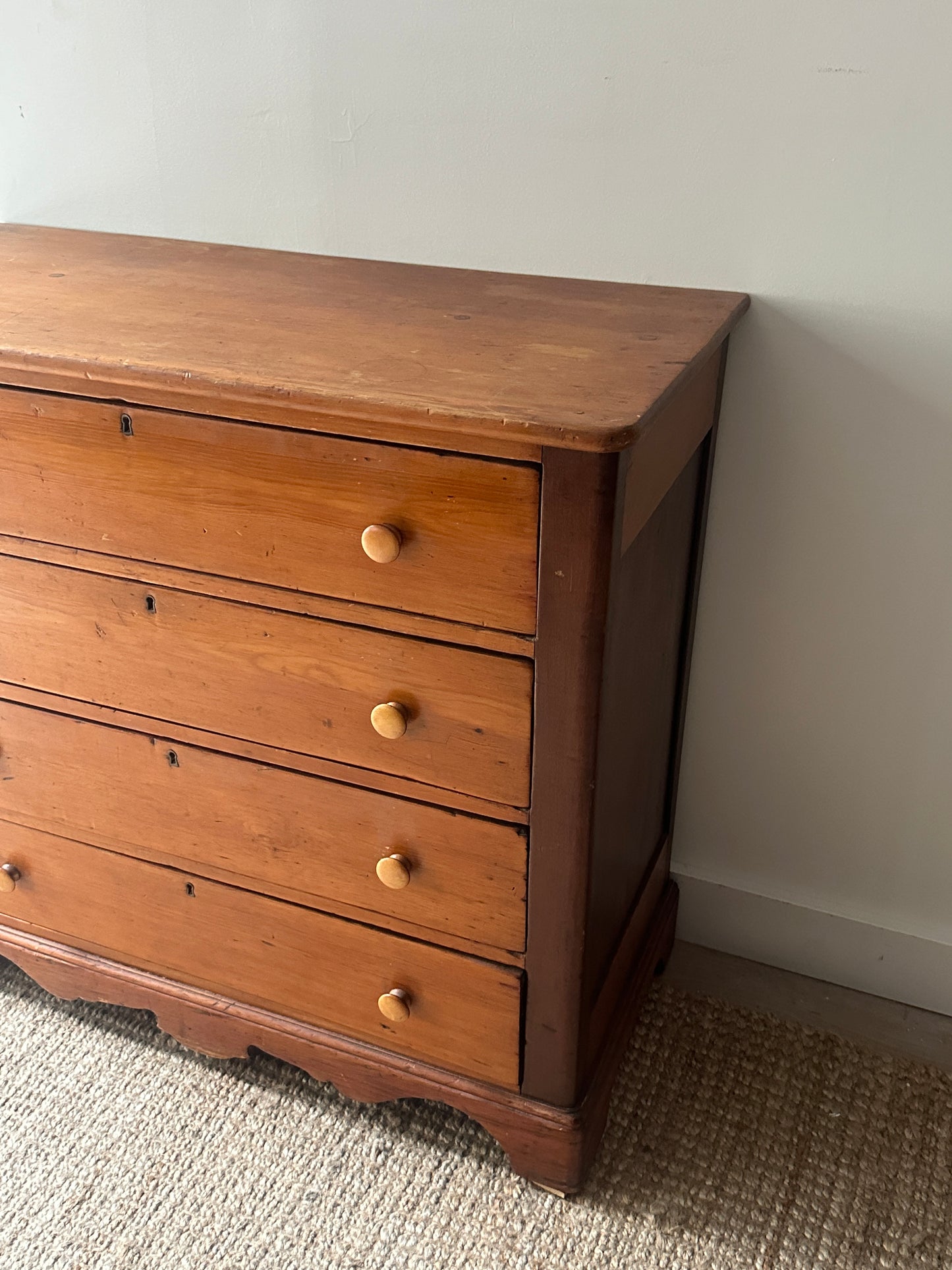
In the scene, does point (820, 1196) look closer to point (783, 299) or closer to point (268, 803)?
point (268, 803)

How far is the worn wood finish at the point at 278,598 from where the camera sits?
1.04 meters

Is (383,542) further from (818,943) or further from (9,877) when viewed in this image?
(818,943)

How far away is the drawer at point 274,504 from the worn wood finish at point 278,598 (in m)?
0.01

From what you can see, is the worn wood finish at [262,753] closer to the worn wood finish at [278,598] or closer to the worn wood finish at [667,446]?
the worn wood finish at [278,598]

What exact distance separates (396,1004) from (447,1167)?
10.2 inches

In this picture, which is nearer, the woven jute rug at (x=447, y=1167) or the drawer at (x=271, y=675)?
the drawer at (x=271, y=675)

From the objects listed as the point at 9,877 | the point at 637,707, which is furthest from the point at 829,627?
the point at 9,877

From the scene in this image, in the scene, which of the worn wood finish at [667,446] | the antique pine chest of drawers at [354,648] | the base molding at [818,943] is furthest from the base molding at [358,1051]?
the worn wood finish at [667,446]

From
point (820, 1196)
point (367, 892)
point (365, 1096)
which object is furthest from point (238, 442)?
point (820, 1196)

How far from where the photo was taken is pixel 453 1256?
1271 millimetres

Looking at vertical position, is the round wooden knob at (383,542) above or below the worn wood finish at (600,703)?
above

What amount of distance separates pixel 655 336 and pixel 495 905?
628mm

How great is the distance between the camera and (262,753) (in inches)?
48.1

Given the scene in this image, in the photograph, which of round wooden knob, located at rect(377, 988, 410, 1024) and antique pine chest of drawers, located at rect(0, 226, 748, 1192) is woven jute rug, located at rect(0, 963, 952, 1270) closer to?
antique pine chest of drawers, located at rect(0, 226, 748, 1192)
